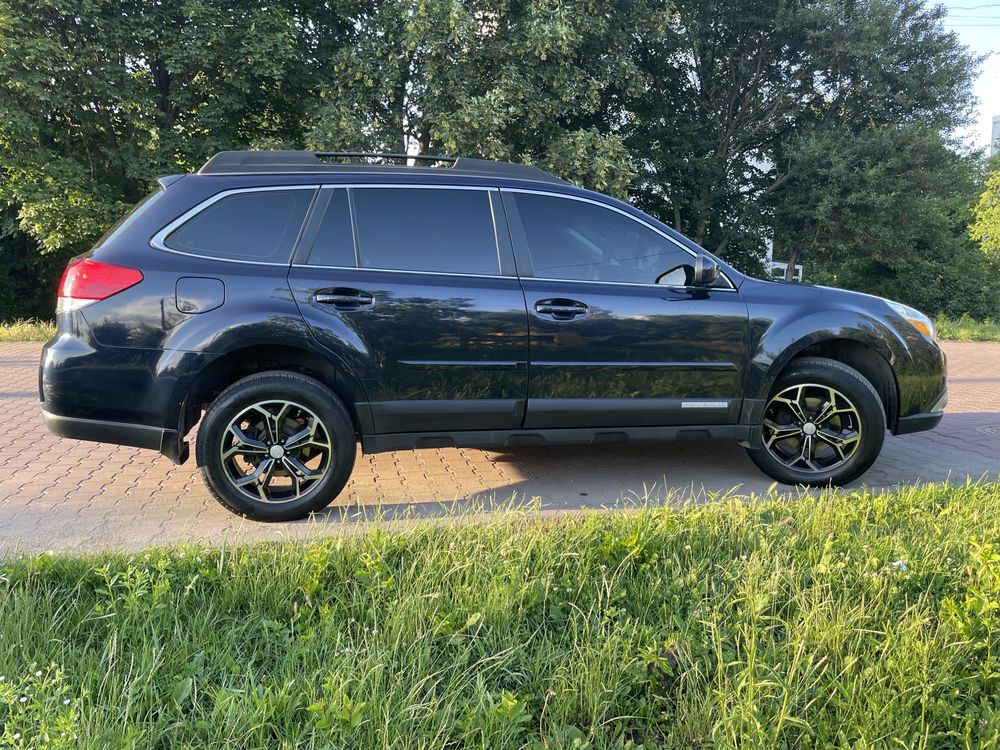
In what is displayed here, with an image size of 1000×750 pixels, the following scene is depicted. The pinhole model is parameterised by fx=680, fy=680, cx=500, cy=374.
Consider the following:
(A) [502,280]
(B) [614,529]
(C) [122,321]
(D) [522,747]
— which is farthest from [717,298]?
(C) [122,321]

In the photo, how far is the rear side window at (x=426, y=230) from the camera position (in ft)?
12.4

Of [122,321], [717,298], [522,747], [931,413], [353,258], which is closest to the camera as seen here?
[522,747]

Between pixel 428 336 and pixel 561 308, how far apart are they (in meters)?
0.78

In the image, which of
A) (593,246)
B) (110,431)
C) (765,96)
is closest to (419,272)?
(593,246)

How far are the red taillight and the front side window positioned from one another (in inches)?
84.0

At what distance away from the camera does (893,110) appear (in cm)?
1828

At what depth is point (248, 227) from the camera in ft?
12.0

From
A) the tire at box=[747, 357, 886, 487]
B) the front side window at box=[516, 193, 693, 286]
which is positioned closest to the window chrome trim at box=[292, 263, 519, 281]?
the front side window at box=[516, 193, 693, 286]

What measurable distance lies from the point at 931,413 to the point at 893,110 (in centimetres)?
1749

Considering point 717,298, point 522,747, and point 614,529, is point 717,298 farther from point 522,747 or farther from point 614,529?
point 522,747

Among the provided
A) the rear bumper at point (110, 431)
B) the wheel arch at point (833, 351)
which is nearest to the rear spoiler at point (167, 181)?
the rear bumper at point (110, 431)

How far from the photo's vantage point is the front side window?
13.1 feet

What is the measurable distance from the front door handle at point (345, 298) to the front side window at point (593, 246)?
3.26 ft

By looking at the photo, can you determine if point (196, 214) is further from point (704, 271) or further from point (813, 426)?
point (813, 426)
